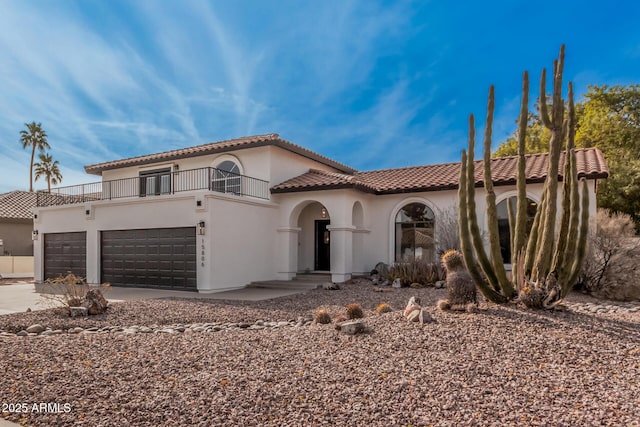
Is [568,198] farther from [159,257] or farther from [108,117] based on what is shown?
[108,117]

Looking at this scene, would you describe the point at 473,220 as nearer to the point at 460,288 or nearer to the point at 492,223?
the point at 492,223

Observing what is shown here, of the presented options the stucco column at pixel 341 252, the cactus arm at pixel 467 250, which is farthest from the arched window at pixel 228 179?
the cactus arm at pixel 467 250

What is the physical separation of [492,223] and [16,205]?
113ft

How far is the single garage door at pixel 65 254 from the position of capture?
64.2 feet

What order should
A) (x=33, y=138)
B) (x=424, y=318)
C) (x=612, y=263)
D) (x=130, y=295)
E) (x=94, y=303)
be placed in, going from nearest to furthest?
(x=424, y=318)
(x=94, y=303)
(x=612, y=263)
(x=130, y=295)
(x=33, y=138)

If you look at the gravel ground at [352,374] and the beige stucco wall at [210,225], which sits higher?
the beige stucco wall at [210,225]

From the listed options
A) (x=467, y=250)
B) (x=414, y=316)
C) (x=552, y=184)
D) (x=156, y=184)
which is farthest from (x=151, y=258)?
(x=552, y=184)

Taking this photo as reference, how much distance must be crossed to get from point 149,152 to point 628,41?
23.9m

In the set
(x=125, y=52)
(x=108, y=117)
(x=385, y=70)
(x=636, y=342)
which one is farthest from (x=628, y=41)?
(x=108, y=117)

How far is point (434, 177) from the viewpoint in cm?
1833

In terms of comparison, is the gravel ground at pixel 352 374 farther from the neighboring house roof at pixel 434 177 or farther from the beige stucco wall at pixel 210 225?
the neighboring house roof at pixel 434 177

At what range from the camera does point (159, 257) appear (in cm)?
1711

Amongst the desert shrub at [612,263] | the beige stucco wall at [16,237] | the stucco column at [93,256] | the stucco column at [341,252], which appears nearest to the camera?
the desert shrub at [612,263]

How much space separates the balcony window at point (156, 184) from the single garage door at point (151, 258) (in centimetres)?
375
